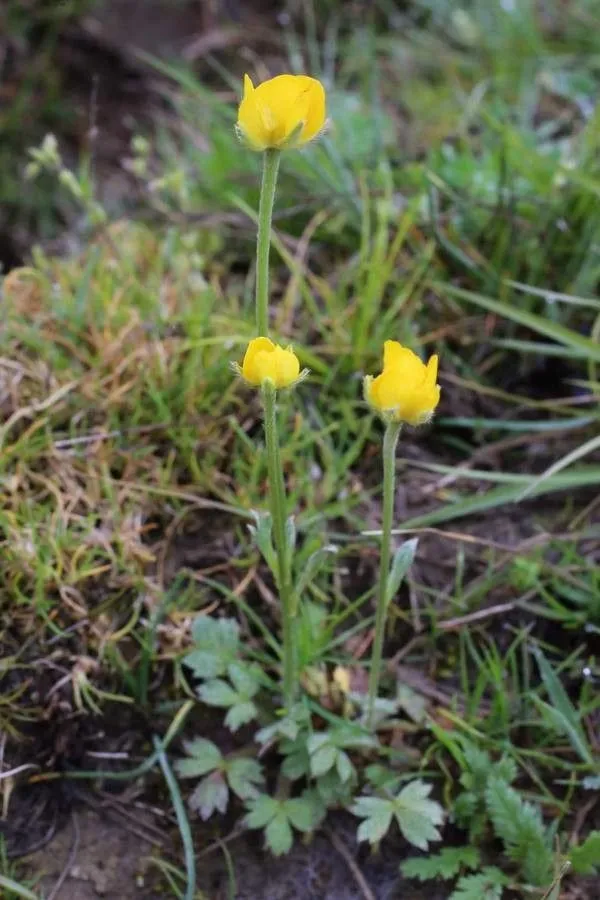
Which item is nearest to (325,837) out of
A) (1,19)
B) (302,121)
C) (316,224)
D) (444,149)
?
(302,121)

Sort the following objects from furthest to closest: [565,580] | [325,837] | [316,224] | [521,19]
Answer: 1. [521,19]
2. [316,224]
3. [565,580]
4. [325,837]

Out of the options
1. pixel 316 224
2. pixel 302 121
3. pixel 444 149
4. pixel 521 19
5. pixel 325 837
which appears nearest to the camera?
pixel 302 121

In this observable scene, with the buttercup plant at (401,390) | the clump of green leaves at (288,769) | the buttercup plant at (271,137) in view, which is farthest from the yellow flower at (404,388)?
the clump of green leaves at (288,769)

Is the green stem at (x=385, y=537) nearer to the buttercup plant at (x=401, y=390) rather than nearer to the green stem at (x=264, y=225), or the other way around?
the buttercup plant at (x=401, y=390)

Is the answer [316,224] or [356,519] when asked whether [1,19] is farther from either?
[356,519]

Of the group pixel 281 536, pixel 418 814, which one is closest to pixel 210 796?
pixel 418 814

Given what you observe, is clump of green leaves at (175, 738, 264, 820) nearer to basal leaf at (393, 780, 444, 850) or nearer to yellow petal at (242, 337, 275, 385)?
basal leaf at (393, 780, 444, 850)
